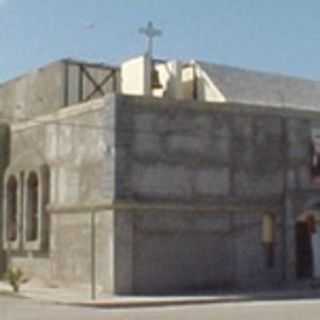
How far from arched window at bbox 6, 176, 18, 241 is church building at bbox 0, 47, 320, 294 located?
0.17ft

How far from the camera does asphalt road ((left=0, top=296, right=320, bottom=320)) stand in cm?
2339

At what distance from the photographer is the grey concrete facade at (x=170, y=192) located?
1270 inches

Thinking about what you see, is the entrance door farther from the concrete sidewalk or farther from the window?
the concrete sidewalk

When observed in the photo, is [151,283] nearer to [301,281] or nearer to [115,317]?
[301,281]

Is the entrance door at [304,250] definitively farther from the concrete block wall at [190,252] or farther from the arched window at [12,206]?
the arched window at [12,206]

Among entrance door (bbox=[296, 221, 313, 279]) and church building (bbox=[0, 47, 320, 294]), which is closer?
church building (bbox=[0, 47, 320, 294])

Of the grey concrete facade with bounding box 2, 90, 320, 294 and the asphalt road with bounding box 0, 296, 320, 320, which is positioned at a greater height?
the grey concrete facade with bounding box 2, 90, 320, 294

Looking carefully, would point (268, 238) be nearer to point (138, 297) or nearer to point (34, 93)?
point (138, 297)

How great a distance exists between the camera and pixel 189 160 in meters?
33.5

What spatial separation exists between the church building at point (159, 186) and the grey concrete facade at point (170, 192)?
4 centimetres

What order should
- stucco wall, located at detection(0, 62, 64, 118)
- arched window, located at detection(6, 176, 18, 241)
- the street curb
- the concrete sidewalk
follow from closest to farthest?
the street curb < the concrete sidewalk < stucco wall, located at detection(0, 62, 64, 118) < arched window, located at detection(6, 176, 18, 241)

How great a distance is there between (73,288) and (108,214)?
3482mm

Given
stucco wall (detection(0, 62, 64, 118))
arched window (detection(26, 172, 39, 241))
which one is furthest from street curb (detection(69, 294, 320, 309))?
stucco wall (detection(0, 62, 64, 118))

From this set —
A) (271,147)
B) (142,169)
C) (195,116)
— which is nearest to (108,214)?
(142,169)
